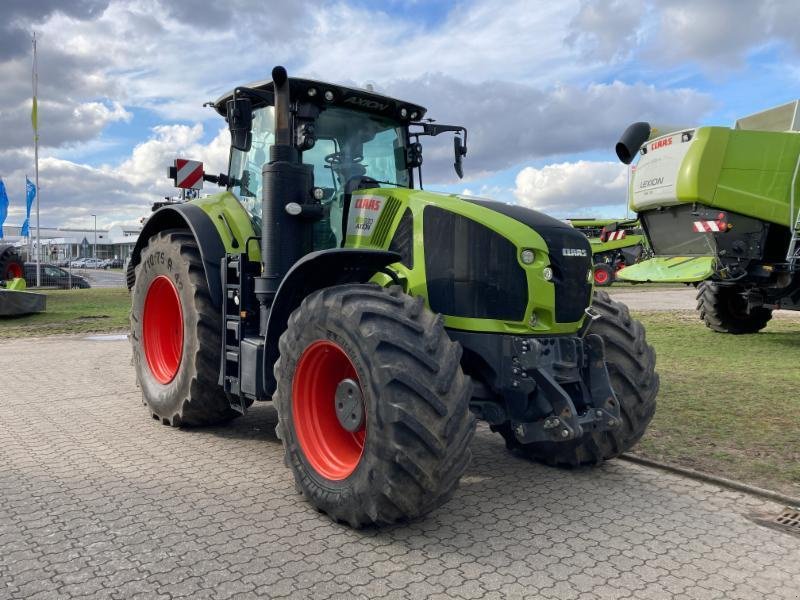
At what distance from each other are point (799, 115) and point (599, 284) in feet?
49.4

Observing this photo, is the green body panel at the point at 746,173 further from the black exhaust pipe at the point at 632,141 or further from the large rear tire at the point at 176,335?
the large rear tire at the point at 176,335

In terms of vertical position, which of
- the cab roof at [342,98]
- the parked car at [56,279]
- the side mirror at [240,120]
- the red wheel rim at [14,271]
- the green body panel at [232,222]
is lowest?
the parked car at [56,279]

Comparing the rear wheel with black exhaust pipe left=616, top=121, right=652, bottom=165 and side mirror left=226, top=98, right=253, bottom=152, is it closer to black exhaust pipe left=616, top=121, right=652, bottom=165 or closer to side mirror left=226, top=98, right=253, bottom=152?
black exhaust pipe left=616, top=121, right=652, bottom=165

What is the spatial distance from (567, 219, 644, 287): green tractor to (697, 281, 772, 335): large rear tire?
38.4 ft

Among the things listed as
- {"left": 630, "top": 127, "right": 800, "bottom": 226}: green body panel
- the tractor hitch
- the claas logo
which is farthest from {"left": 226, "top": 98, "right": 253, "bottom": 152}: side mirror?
{"left": 630, "top": 127, "right": 800, "bottom": 226}: green body panel

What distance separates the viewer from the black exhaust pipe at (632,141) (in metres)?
10.7

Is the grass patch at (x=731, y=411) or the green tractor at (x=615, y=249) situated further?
the green tractor at (x=615, y=249)

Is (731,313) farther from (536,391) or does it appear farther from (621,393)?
(536,391)

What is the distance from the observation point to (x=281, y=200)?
178 inches

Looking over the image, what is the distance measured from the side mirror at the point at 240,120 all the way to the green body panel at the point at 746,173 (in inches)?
272

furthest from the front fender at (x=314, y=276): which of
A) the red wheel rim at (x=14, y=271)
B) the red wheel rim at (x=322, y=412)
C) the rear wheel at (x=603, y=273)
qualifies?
the rear wheel at (x=603, y=273)

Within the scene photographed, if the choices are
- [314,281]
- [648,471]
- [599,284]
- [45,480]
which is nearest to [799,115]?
[648,471]

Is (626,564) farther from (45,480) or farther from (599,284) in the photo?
(599,284)

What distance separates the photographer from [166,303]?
629 cm
